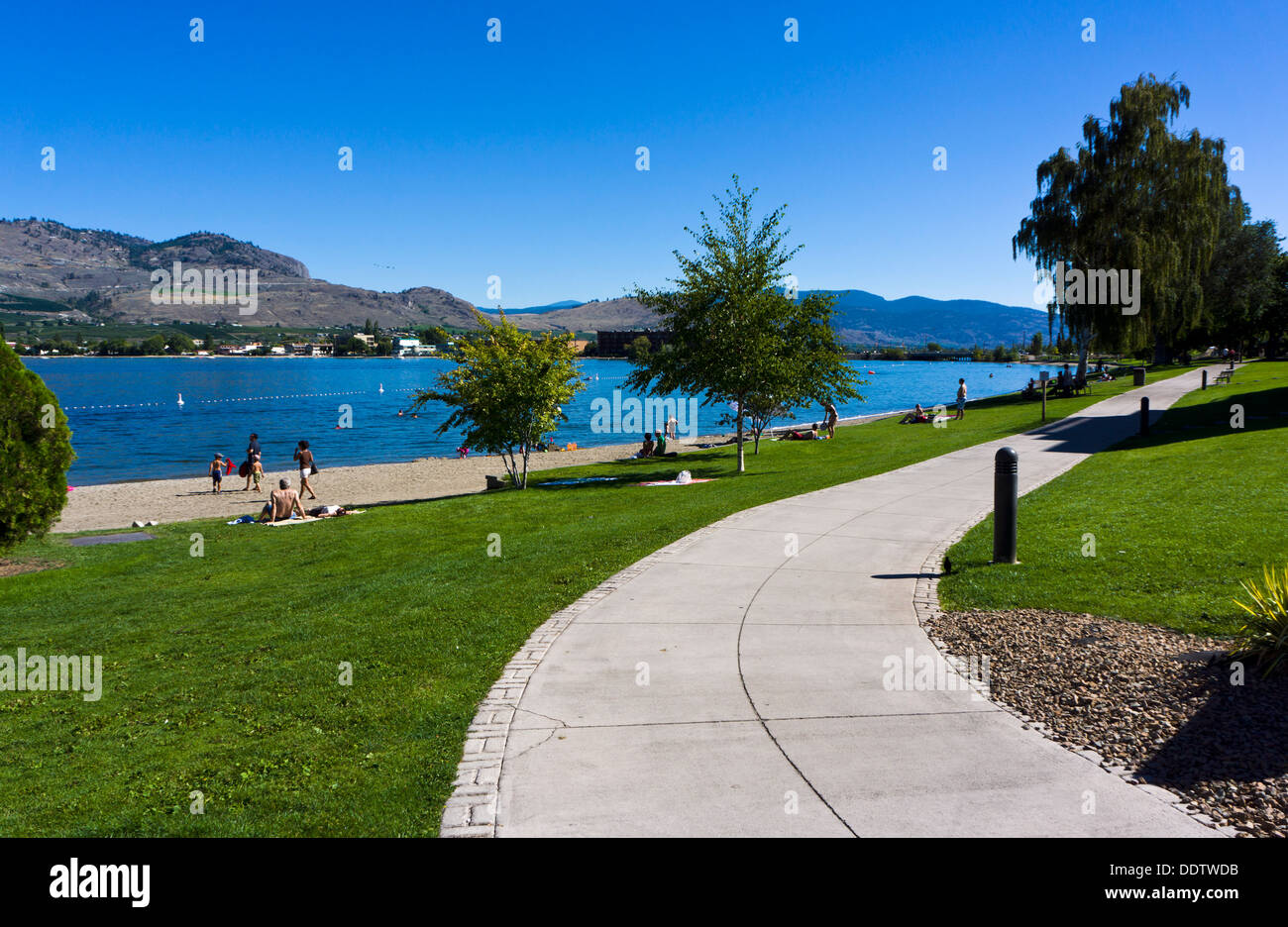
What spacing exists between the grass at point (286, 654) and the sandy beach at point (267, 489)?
965 centimetres

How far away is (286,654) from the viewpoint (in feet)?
25.6

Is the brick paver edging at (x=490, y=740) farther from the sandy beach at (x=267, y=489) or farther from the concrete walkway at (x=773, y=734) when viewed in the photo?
the sandy beach at (x=267, y=489)

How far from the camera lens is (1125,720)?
571 centimetres

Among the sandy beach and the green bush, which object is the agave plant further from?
the sandy beach

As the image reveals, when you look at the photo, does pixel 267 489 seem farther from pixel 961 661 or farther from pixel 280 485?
pixel 961 661

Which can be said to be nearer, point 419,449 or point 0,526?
point 0,526

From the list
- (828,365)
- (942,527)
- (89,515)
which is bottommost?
(89,515)

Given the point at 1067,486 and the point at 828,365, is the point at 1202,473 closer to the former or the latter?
the point at 1067,486

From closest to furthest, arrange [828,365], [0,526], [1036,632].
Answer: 1. [1036,632]
2. [0,526]
3. [828,365]

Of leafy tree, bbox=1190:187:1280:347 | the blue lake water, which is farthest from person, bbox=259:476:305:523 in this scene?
leafy tree, bbox=1190:187:1280:347

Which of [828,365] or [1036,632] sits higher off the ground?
[828,365]
